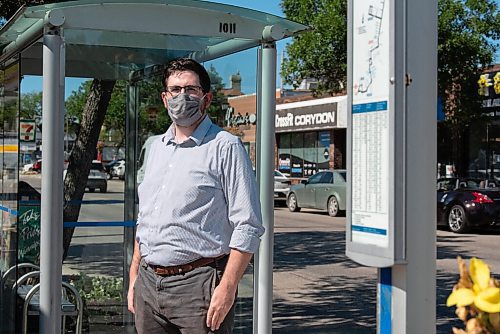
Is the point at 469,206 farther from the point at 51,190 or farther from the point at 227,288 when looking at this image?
the point at 227,288

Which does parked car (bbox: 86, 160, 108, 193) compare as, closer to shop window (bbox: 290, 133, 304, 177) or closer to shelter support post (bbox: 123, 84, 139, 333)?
shelter support post (bbox: 123, 84, 139, 333)

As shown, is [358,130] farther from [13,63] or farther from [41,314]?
[13,63]

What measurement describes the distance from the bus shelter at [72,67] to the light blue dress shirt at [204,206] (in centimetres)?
169

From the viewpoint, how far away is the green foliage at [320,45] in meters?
23.4

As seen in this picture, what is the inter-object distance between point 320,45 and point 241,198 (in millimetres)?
20602

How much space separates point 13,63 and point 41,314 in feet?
6.53

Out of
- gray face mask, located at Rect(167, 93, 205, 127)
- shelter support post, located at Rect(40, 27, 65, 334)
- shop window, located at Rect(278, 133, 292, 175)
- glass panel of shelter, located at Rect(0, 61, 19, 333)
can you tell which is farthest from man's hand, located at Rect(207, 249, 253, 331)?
shop window, located at Rect(278, 133, 292, 175)

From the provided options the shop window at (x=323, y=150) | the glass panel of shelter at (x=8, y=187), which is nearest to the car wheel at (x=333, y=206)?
the shop window at (x=323, y=150)

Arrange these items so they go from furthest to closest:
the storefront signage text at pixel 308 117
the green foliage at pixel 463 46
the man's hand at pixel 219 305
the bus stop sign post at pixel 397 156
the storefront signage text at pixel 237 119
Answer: the storefront signage text at pixel 308 117 → the green foliage at pixel 463 46 → the storefront signage text at pixel 237 119 → the man's hand at pixel 219 305 → the bus stop sign post at pixel 397 156

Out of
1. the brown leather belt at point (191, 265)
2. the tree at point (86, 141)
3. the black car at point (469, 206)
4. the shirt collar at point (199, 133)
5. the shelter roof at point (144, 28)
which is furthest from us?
the black car at point (469, 206)

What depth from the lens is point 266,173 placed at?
5.88m

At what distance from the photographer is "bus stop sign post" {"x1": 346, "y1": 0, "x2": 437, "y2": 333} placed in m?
2.77

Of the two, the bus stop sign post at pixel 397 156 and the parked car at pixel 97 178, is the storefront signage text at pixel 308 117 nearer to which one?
the parked car at pixel 97 178

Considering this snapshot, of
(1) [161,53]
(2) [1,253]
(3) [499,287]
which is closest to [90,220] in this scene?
(2) [1,253]
